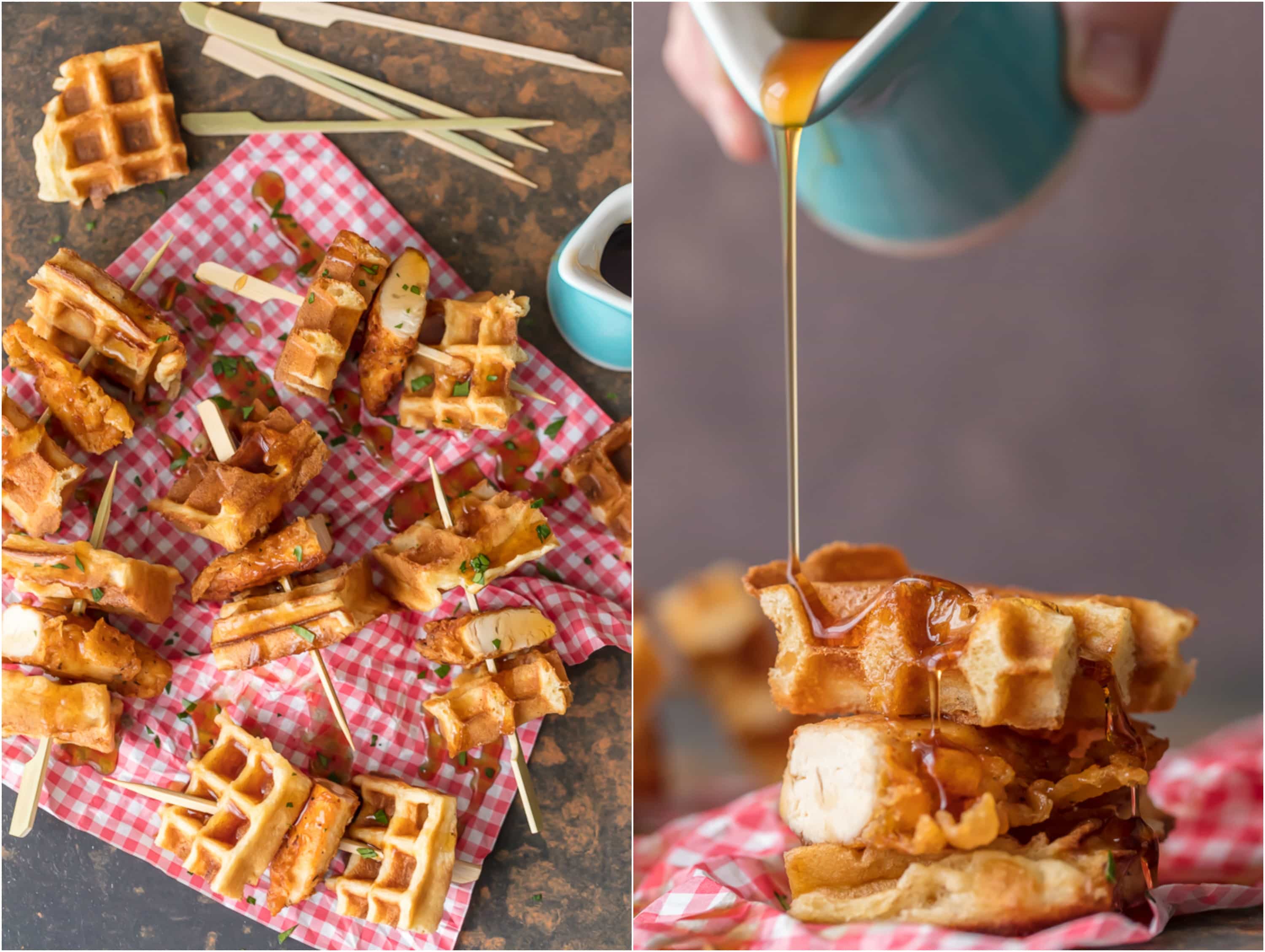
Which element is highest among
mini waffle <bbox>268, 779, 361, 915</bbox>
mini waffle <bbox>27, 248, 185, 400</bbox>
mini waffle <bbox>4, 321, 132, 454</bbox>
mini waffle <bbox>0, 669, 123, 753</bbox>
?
mini waffle <bbox>27, 248, 185, 400</bbox>

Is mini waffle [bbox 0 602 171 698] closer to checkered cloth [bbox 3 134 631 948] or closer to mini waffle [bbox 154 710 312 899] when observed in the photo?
checkered cloth [bbox 3 134 631 948]

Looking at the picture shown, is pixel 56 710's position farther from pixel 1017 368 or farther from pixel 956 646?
pixel 1017 368

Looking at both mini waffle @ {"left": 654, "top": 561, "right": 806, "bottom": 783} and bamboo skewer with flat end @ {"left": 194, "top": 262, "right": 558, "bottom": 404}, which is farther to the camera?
bamboo skewer with flat end @ {"left": 194, "top": 262, "right": 558, "bottom": 404}

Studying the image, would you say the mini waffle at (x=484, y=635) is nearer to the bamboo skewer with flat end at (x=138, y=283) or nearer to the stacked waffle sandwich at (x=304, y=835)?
the stacked waffle sandwich at (x=304, y=835)

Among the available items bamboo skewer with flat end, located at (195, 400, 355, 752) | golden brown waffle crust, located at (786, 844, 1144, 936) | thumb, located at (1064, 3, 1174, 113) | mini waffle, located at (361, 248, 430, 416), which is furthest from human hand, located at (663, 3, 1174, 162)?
bamboo skewer with flat end, located at (195, 400, 355, 752)

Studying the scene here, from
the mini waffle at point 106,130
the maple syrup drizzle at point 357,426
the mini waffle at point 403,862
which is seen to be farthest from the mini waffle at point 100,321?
the mini waffle at point 403,862

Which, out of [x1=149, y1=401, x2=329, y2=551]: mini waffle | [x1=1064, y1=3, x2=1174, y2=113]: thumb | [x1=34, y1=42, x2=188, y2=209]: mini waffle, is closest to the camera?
→ [x1=1064, y1=3, x2=1174, y2=113]: thumb

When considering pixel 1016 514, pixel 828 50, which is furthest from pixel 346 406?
pixel 1016 514
